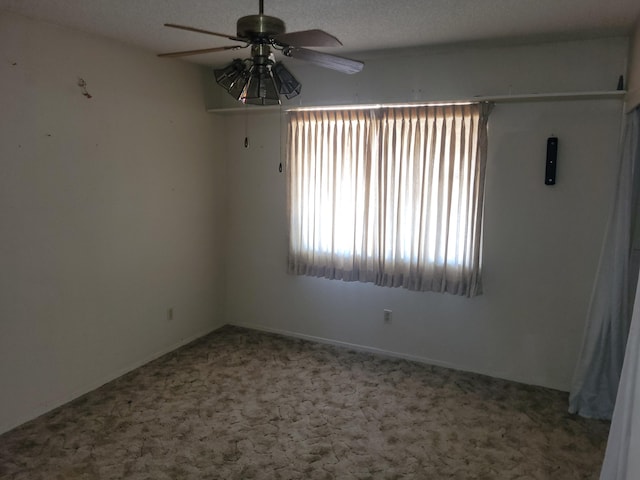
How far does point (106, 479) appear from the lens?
8.10 ft

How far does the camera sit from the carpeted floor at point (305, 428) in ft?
8.50

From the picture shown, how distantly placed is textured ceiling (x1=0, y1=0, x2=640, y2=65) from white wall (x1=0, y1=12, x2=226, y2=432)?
1.09 feet

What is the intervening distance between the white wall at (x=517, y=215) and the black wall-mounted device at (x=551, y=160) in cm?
6

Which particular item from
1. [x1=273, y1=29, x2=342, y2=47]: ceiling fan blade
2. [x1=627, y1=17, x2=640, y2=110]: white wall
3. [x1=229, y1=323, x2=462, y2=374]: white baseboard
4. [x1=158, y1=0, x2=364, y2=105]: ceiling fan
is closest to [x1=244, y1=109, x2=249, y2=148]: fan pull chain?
[x1=229, y1=323, x2=462, y2=374]: white baseboard

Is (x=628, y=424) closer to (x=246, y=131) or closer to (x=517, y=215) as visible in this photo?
(x=517, y=215)

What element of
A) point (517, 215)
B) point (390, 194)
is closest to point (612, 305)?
point (517, 215)

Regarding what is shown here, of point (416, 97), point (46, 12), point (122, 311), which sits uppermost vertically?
point (46, 12)

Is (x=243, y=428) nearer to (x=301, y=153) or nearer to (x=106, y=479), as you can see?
(x=106, y=479)

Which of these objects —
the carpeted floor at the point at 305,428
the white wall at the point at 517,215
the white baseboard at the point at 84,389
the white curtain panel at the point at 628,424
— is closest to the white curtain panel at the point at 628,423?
the white curtain panel at the point at 628,424

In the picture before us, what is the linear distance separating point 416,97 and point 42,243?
9.72 ft

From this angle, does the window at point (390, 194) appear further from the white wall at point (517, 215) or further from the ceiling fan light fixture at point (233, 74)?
the ceiling fan light fixture at point (233, 74)

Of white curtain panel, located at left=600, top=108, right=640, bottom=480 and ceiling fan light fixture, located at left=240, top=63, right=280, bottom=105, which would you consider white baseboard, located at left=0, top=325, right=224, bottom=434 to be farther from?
white curtain panel, located at left=600, top=108, right=640, bottom=480

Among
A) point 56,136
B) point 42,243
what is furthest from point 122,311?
point 56,136

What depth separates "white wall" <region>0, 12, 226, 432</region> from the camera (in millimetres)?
2885
